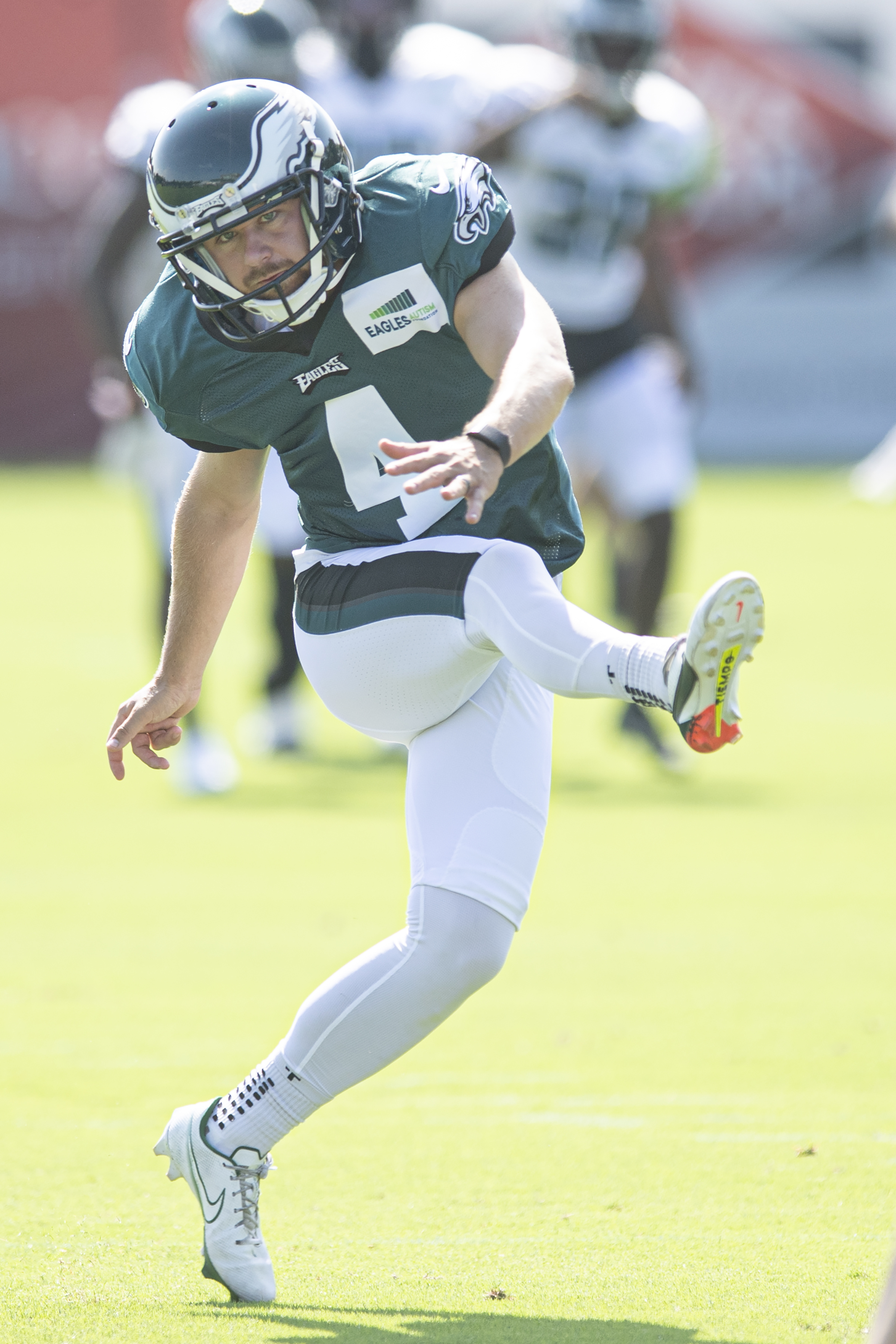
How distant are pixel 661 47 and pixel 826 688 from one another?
10.5 ft

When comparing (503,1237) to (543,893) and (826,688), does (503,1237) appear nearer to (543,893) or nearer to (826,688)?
(543,893)

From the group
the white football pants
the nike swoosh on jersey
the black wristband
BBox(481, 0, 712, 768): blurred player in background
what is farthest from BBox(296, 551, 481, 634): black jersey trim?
BBox(481, 0, 712, 768): blurred player in background

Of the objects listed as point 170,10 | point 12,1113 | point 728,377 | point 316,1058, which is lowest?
point 728,377

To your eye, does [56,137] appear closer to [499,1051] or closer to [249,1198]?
[499,1051]

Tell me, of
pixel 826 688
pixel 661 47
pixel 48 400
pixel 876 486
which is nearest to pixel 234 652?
pixel 826 688

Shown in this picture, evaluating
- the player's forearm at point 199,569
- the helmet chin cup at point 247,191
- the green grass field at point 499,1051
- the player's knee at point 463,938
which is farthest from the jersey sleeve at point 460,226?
the green grass field at point 499,1051

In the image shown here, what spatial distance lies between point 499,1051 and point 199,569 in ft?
5.13

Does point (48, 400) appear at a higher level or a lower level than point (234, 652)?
lower

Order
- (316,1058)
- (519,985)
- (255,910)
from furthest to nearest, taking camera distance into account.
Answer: (255,910) → (519,985) → (316,1058)

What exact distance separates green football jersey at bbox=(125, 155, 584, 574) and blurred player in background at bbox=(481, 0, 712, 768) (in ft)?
15.6

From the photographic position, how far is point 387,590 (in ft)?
10.5

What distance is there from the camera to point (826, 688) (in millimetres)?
9820

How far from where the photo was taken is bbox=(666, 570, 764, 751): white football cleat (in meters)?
2.77

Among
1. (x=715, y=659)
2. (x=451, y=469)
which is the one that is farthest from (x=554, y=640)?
(x=451, y=469)
